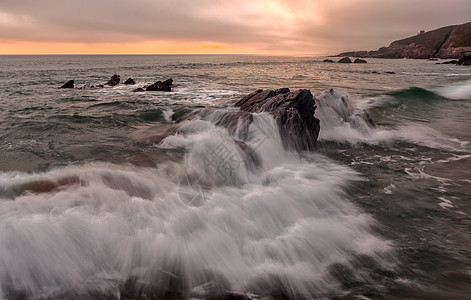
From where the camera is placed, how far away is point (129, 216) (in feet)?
15.6

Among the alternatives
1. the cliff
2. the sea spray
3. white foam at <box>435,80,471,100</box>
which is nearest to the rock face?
the sea spray

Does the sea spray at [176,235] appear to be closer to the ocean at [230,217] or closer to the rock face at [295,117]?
the ocean at [230,217]

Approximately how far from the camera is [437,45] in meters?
136

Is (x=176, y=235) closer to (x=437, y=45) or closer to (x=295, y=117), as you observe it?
(x=295, y=117)

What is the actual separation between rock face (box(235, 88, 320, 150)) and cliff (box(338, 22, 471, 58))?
14034 cm

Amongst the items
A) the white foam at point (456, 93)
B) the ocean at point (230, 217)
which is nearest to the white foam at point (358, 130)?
the ocean at point (230, 217)

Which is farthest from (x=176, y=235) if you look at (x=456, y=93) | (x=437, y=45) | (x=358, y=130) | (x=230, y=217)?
(x=437, y=45)

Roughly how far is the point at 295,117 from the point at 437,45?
174m

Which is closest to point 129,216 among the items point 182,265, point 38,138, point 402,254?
point 182,265

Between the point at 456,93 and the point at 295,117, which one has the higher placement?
the point at 456,93

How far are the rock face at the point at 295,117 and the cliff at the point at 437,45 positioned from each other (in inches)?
5525

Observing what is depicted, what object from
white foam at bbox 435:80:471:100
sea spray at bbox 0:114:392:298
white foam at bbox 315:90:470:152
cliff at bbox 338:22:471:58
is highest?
cliff at bbox 338:22:471:58

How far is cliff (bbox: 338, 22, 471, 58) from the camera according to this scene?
117 meters

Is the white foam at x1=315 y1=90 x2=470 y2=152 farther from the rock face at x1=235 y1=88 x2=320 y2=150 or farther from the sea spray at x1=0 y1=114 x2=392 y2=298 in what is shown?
the sea spray at x1=0 y1=114 x2=392 y2=298
